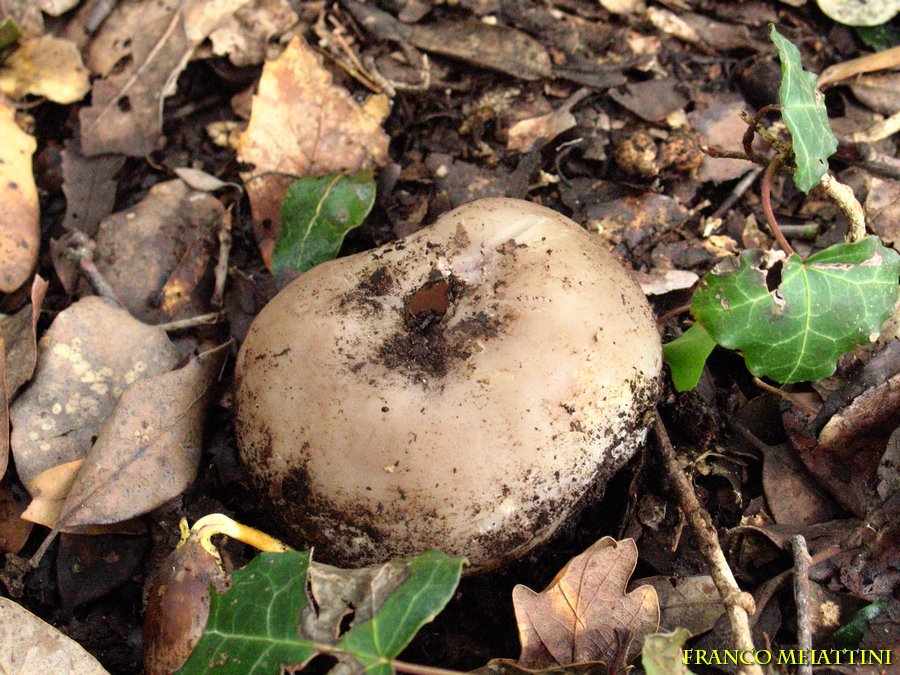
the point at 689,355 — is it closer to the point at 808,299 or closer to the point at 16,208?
the point at 808,299

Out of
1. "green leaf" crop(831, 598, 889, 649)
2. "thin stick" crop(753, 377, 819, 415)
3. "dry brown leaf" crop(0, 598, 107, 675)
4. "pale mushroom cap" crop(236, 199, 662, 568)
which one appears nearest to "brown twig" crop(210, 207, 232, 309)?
"pale mushroom cap" crop(236, 199, 662, 568)

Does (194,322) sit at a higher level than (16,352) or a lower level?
lower

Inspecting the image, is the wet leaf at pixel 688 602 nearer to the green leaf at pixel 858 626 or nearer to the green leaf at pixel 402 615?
the green leaf at pixel 858 626

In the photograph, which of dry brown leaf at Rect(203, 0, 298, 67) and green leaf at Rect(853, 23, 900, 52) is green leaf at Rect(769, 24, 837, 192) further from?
dry brown leaf at Rect(203, 0, 298, 67)

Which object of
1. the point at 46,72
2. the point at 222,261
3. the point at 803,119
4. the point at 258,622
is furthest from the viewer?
the point at 46,72

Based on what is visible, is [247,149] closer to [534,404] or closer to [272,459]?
[272,459]

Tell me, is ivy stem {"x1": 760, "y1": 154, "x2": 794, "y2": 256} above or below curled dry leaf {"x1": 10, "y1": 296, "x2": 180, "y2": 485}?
above

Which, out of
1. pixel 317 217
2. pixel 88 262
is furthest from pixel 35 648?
pixel 317 217
